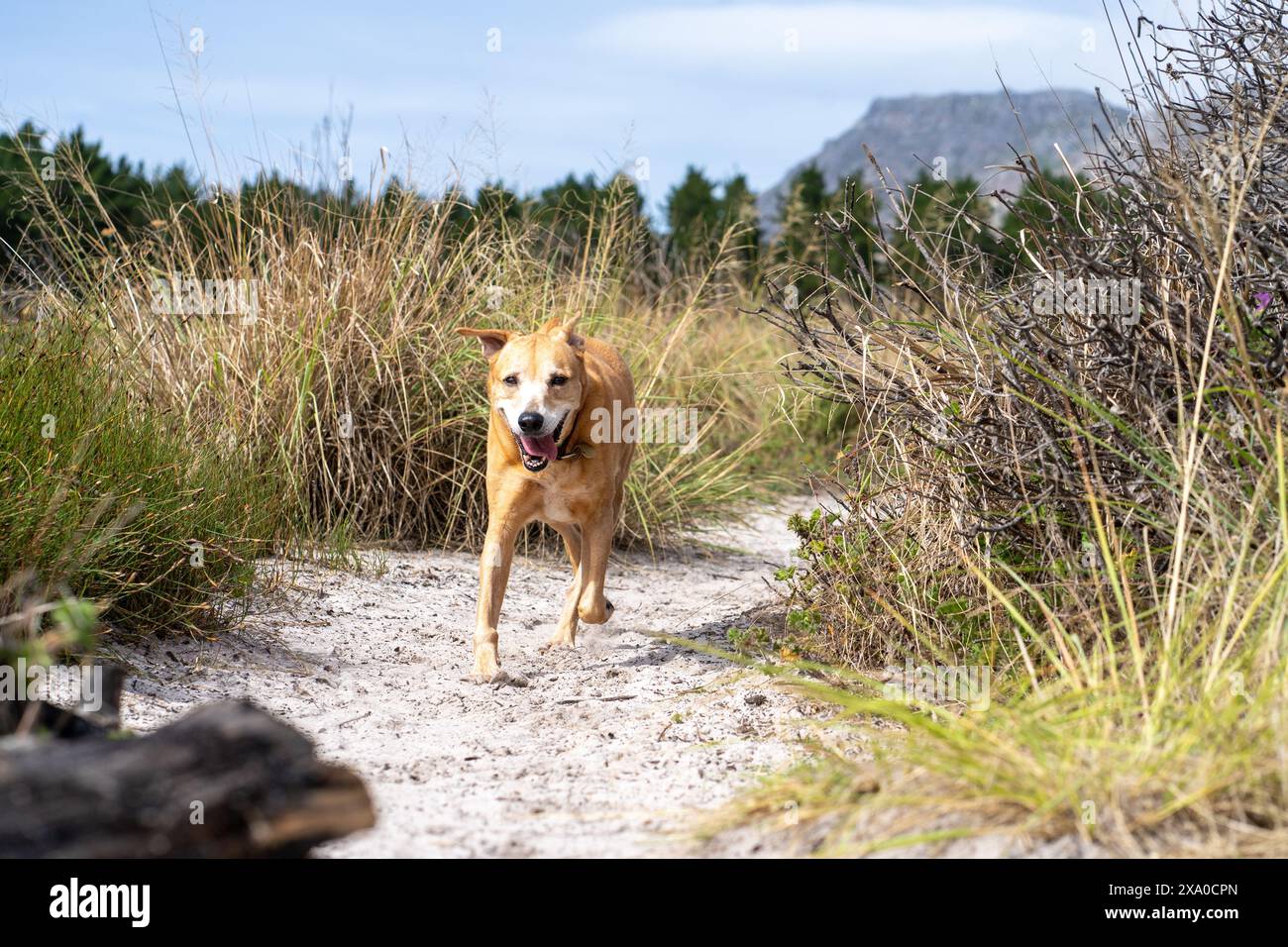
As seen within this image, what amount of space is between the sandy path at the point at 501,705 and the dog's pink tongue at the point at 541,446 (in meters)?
0.94

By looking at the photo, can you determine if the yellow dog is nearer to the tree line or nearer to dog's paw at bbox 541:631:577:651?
dog's paw at bbox 541:631:577:651

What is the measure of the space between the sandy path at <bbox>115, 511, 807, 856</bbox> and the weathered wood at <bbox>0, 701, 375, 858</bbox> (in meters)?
0.68

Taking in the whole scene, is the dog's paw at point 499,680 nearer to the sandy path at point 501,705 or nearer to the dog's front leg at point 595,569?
the sandy path at point 501,705

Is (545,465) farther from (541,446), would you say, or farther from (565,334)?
(565,334)

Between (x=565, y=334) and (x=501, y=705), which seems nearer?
(x=501, y=705)

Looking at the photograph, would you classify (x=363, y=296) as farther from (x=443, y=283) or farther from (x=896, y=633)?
(x=896, y=633)

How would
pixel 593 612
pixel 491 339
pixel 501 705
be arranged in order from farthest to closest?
pixel 491 339 < pixel 593 612 < pixel 501 705

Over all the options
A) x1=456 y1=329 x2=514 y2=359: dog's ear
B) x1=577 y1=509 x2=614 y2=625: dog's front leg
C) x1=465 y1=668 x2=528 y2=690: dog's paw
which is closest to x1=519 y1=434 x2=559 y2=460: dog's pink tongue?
x1=577 y1=509 x2=614 y2=625: dog's front leg

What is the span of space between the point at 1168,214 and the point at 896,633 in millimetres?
1792

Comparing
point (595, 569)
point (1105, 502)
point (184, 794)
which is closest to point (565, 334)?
point (595, 569)

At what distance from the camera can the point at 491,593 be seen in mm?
5117

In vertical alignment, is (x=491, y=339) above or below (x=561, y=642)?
above

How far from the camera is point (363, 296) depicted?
22.9 feet

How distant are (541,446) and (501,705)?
3.72ft
